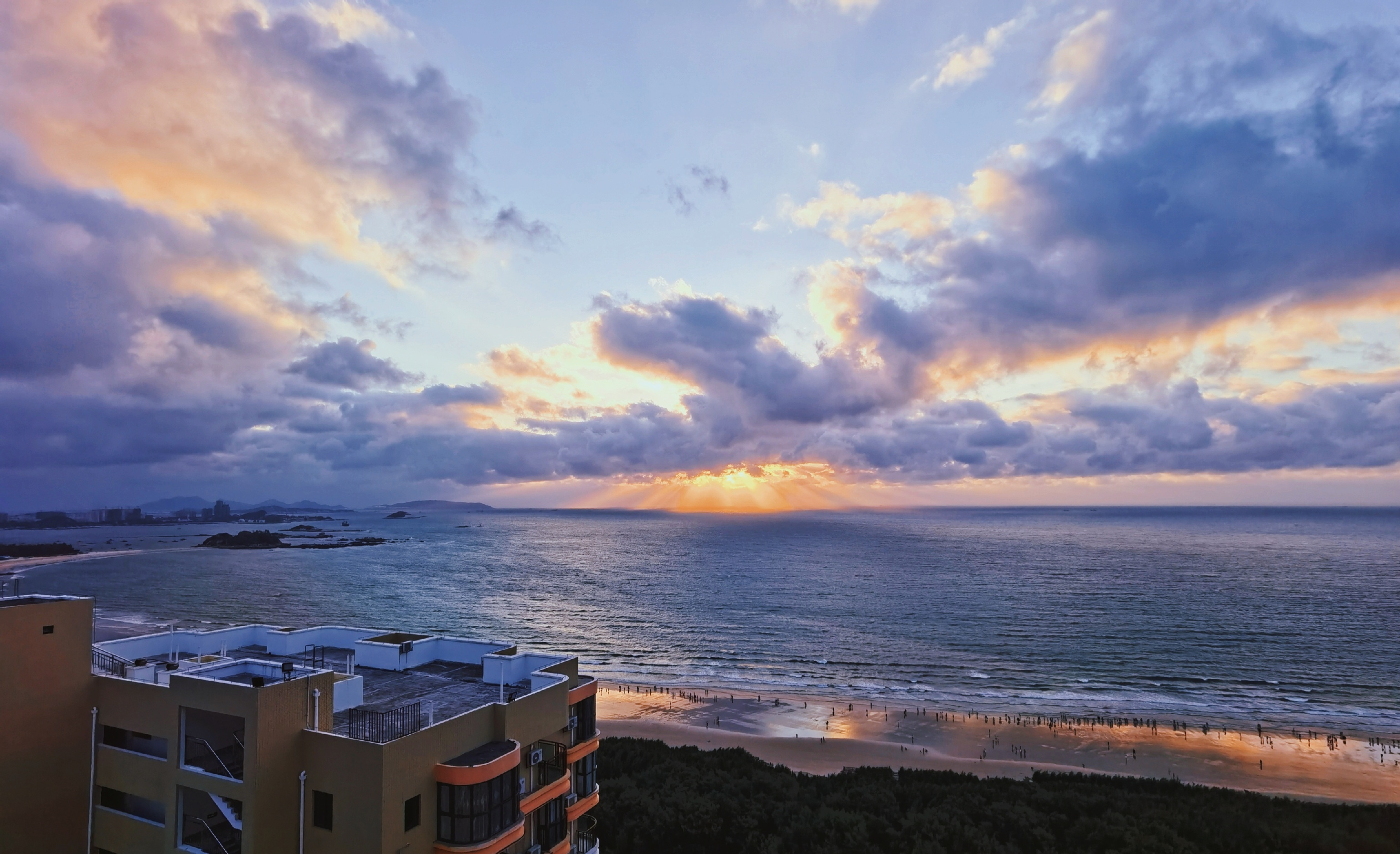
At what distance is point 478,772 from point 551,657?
658 centimetres

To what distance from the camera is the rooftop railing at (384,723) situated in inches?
615

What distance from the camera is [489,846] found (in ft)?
51.1

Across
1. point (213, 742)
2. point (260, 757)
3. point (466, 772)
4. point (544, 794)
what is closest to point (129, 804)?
point (213, 742)

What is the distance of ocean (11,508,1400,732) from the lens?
58.4 m

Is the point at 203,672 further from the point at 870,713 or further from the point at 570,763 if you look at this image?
the point at 870,713

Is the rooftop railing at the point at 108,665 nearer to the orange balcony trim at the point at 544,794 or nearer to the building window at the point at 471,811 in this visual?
the building window at the point at 471,811

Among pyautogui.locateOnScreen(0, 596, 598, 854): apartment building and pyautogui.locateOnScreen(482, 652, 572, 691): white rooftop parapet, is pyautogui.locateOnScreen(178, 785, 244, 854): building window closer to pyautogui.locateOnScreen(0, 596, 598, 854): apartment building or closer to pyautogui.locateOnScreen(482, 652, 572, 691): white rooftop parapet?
pyautogui.locateOnScreen(0, 596, 598, 854): apartment building

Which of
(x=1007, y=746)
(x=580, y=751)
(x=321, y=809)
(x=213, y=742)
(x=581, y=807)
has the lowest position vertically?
(x=1007, y=746)

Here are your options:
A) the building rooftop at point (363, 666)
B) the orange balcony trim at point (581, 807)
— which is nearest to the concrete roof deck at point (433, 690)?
the building rooftop at point (363, 666)

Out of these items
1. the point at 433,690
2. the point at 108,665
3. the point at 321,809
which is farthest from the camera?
the point at 433,690

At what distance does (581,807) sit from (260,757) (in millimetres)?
8870

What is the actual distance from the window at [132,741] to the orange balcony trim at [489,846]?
8009mm

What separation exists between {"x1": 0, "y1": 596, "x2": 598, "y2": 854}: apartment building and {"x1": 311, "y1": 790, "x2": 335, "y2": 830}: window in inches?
1.1

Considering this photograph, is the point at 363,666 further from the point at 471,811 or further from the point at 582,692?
the point at 471,811
